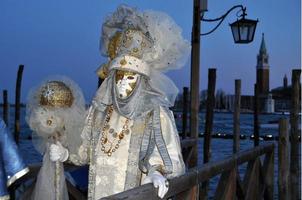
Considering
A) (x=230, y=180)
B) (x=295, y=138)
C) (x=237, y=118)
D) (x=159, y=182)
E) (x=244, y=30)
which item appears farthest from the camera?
(x=237, y=118)

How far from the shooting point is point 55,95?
2.51m

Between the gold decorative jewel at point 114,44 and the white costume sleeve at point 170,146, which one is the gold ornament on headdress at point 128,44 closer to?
the gold decorative jewel at point 114,44

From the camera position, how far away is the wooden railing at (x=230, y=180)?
2.15 meters

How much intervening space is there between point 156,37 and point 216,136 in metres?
24.7

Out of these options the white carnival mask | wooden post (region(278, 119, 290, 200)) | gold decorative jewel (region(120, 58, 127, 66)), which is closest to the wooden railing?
the white carnival mask

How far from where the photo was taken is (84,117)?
2.64 metres

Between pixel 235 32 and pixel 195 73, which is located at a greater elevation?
pixel 235 32

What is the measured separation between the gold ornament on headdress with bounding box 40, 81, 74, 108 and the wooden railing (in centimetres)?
63

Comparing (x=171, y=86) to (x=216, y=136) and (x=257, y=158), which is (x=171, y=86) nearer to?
(x=257, y=158)

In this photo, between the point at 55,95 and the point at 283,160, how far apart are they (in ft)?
14.0

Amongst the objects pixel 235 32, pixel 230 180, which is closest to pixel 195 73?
pixel 235 32

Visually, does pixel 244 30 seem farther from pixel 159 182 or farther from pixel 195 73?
pixel 159 182

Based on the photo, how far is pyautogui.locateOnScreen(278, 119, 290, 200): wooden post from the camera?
20.4 feet

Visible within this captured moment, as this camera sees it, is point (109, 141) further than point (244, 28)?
No
